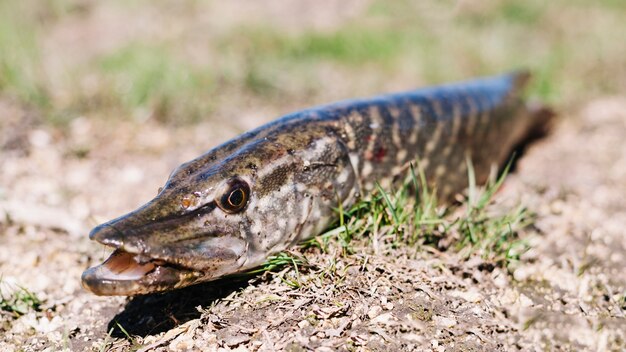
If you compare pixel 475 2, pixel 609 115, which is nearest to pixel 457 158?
pixel 609 115

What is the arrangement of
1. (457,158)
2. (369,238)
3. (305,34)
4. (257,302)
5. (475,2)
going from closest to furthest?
(257,302) → (369,238) → (457,158) → (305,34) → (475,2)

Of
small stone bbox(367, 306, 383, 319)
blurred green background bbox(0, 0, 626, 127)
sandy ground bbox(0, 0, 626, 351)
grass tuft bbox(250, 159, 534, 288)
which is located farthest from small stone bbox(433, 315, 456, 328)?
blurred green background bbox(0, 0, 626, 127)

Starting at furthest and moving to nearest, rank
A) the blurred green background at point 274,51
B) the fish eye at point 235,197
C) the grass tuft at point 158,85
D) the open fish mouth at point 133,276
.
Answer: the blurred green background at point 274,51 < the grass tuft at point 158,85 < the fish eye at point 235,197 < the open fish mouth at point 133,276

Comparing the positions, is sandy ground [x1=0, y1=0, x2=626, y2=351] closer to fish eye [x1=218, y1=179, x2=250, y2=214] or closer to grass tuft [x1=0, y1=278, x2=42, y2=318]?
grass tuft [x1=0, y1=278, x2=42, y2=318]

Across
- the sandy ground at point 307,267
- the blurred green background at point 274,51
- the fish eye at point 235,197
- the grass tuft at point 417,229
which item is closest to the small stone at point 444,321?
the sandy ground at point 307,267

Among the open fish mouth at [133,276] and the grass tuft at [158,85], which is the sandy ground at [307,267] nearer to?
the grass tuft at [158,85]

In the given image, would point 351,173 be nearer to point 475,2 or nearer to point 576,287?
point 576,287
